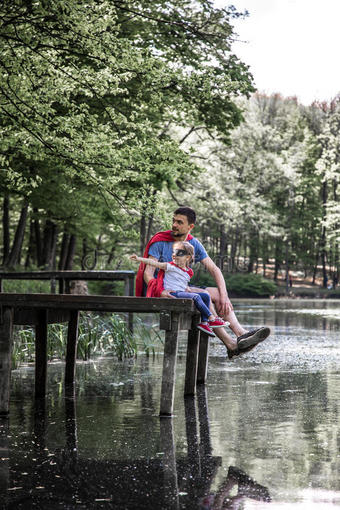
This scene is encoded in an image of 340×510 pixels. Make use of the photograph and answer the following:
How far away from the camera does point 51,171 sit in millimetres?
18125

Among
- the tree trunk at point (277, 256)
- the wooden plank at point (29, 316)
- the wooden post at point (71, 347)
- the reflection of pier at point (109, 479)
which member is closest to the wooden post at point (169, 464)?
the reflection of pier at point (109, 479)

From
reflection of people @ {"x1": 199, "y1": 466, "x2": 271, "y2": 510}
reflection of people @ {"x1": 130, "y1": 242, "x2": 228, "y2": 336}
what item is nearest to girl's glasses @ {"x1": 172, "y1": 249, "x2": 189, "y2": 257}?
reflection of people @ {"x1": 130, "y1": 242, "x2": 228, "y2": 336}

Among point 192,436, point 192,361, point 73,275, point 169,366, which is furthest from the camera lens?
point 73,275

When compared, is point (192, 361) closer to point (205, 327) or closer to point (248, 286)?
point (205, 327)

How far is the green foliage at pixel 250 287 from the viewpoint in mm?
51969

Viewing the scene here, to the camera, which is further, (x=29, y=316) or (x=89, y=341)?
(x=89, y=341)

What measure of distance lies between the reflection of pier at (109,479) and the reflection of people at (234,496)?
3.0 inches

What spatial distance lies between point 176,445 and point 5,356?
75.2 inches

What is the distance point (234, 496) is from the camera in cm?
373

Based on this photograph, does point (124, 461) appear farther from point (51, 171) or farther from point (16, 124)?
point (51, 171)

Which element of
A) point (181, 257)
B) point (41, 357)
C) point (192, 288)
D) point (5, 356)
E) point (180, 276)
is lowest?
point (41, 357)

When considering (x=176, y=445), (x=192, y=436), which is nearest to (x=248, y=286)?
(x=192, y=436)

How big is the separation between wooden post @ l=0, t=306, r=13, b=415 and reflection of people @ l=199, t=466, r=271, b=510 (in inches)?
104

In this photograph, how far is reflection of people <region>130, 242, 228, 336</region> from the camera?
6.91 meters
